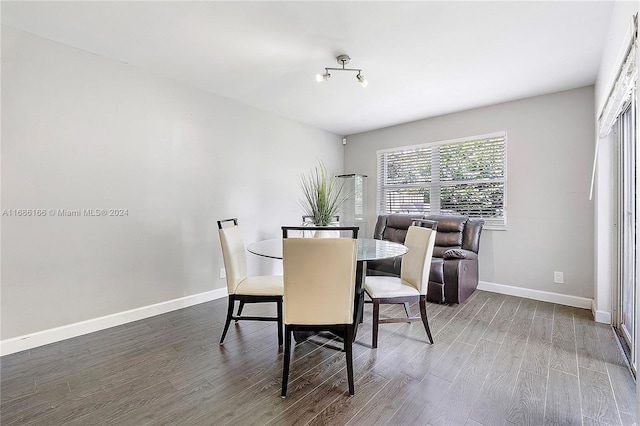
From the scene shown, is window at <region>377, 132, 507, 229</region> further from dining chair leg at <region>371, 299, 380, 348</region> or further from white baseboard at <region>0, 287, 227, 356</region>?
white baseboard at <region>0, 287, 227, 356</region>

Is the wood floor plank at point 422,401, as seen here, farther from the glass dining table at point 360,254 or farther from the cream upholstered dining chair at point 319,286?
the glass dining table at point 360,254

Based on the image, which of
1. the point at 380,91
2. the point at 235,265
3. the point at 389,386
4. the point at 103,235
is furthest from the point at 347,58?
the point at 103,235

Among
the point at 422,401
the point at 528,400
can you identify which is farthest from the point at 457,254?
the point at 422,401

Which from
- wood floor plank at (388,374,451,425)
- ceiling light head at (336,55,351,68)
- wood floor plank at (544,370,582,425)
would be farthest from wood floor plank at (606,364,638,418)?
ceiling light head at (336,55,351,68)

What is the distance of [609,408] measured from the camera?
5.37 feet

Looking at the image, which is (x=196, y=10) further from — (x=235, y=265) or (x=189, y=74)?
(x=235, y=265)

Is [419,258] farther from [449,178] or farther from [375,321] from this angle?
[449,178]

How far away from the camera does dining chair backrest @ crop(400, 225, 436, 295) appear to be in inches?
95.0

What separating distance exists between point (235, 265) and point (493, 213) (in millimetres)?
3409

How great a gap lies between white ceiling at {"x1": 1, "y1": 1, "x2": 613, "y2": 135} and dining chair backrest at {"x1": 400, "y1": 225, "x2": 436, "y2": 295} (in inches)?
62.6

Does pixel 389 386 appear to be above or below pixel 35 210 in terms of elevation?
below

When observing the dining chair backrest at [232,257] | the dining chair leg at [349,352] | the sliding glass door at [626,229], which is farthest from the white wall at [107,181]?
the sliding glass door at [626,229]

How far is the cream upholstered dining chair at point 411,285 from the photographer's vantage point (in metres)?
2.34

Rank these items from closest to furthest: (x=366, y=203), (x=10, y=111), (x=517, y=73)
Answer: (x=10, y=111)
(x=517, y=73)
(x=366, y=203)
